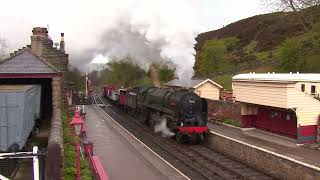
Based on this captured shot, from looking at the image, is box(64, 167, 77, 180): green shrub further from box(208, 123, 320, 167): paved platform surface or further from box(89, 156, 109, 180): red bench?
box(208, 123, 320, 167): paved platform surface

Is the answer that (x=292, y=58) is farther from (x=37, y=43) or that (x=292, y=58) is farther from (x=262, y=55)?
(x=262, y=55)

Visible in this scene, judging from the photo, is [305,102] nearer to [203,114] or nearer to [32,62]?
[203,114]

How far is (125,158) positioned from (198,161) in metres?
3.34

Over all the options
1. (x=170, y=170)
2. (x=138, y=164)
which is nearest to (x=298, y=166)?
(x=170, y=170)

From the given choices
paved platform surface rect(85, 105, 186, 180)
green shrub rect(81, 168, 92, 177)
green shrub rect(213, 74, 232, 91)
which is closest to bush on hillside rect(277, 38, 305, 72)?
green shrub rect(213, 74, 232, 91)

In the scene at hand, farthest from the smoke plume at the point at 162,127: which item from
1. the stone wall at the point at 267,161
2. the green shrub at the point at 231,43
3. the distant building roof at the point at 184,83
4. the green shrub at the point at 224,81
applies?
the green shrub at the point at 231,43

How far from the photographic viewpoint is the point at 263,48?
78938mm

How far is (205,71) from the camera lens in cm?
6212

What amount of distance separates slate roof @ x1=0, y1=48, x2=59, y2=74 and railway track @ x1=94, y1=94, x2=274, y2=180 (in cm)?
686

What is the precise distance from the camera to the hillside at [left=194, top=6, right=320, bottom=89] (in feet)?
144

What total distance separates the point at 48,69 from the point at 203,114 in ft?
28.7

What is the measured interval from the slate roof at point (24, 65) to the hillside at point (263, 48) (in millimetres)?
25399

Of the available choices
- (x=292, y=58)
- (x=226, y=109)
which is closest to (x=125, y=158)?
(x=226, y=109)

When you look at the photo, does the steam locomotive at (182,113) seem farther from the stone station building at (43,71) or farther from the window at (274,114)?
the stone station building at (43,71)
